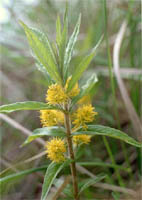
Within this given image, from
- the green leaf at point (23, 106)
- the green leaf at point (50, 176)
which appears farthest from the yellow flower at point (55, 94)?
the green leaf at point (50, 176)

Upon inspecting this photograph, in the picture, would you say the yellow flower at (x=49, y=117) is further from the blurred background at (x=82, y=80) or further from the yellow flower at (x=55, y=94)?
the blurred background at (x=82, y=80)

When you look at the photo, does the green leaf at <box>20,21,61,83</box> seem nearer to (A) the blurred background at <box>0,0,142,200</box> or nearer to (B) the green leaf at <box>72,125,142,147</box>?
(B) the green leaf at <box>72,125,142,147</box>

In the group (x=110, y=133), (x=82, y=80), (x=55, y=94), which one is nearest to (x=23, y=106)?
(x=55, y=94)

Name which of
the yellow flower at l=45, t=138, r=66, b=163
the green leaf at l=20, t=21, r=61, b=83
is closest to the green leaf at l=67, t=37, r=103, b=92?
the green leaf at l=20, t=21, r=61, b=83

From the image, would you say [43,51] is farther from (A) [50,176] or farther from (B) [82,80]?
(B) [82,80]

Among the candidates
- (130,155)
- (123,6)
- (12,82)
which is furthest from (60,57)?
(12,82)

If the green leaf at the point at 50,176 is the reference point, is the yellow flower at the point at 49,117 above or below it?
above

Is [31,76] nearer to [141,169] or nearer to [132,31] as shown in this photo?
[132,31]
